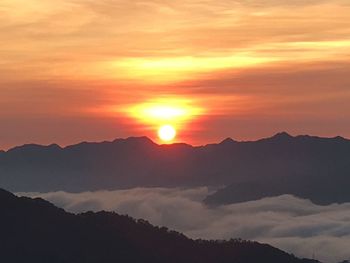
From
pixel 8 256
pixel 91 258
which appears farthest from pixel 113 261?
pixel 8 256

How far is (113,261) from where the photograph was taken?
200m

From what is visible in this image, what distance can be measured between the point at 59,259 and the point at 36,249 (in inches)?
235

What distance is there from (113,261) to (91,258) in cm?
475

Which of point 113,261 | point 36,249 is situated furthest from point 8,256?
point 113,261

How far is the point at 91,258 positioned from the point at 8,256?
62.3ft

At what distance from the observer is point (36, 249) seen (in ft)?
642

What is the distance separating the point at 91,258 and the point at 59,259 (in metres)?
8.98

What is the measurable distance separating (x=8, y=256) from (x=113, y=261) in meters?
23.2

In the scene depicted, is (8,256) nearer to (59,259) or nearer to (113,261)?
(59,259)

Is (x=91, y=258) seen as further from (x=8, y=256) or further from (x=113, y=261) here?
(x=8, y=256)

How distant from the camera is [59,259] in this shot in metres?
193

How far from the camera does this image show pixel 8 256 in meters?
190
